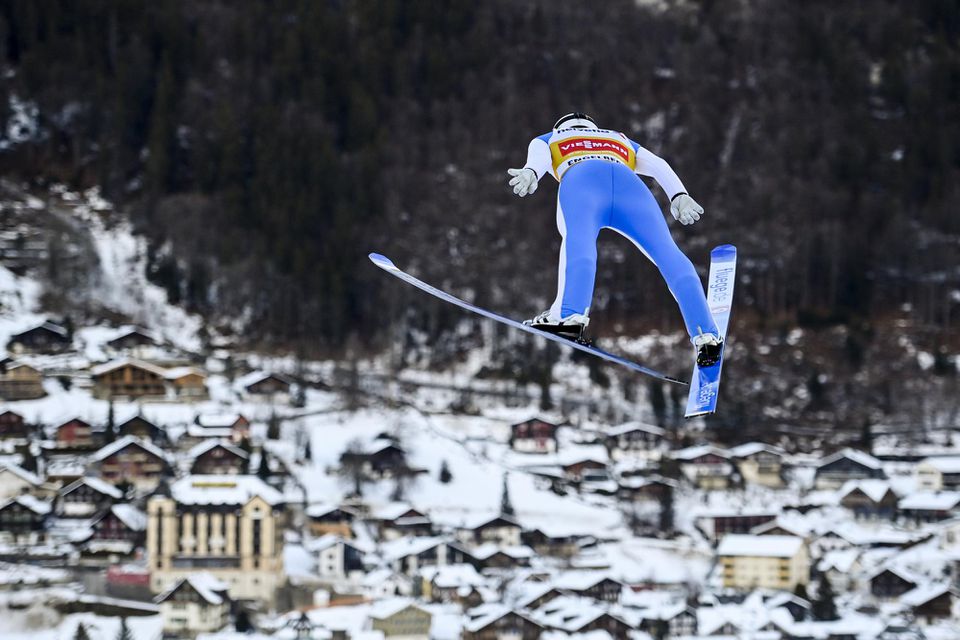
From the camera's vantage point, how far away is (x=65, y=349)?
193 feet

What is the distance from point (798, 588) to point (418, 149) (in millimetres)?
41265

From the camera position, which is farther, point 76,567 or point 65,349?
point 65,349

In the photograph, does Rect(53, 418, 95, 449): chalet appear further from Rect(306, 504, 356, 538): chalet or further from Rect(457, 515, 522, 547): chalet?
Rect(457, 515, 522, 547): chalet

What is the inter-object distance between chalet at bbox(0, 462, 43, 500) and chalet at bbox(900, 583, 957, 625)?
2161cm

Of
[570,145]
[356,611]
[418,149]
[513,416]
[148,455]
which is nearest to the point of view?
[570,145]

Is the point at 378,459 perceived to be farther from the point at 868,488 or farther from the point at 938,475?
the point at 938,475

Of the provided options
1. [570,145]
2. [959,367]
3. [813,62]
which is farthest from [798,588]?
[813,62]

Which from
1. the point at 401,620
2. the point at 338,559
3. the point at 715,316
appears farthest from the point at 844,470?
the point at 715,316

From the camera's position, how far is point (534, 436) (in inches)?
2074

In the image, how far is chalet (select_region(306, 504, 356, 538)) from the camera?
45.5 metres

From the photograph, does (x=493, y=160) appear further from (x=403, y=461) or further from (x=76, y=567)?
(x=76, y=567)

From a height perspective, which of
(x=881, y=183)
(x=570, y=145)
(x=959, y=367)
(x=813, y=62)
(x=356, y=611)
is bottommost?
(x=356, y=611)

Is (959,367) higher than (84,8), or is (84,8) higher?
(84,8)

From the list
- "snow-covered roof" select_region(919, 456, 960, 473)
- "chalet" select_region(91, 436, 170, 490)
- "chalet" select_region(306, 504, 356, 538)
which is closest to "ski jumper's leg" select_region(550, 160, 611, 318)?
"chalet" select_region(306, 504, 356, 538)
